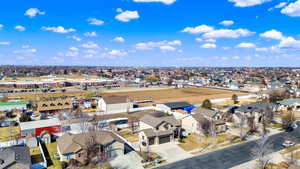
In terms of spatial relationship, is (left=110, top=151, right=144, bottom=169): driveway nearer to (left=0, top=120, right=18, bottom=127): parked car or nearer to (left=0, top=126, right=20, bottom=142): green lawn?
(left=0, top=126, right=20, bottom=142): green lawn

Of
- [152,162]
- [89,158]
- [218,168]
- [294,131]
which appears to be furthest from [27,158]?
[294,131]

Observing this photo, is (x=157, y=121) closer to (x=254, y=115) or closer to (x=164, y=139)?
(x=164, y=139)

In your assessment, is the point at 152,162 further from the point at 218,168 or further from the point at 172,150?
the point at 218,168

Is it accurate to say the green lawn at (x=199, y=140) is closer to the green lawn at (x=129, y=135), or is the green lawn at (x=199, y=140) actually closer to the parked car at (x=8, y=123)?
the green lawn at (x=129, y=135)

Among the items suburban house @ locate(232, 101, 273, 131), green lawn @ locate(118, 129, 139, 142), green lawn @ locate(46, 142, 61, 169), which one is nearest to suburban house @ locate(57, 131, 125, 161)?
Result: green lawn @ locate(46, 142, 61, 169)

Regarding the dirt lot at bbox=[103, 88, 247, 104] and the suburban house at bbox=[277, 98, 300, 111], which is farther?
the dirt lot at bbox=[103, 88, 247, 104]

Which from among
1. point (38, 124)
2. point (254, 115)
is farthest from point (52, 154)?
point (254, 115)
